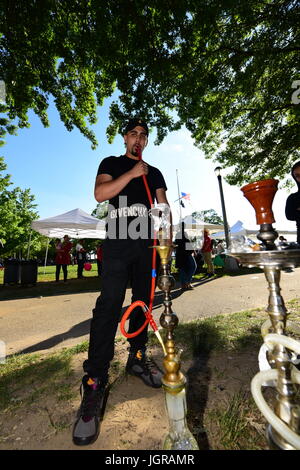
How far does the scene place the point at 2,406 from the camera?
184 cm

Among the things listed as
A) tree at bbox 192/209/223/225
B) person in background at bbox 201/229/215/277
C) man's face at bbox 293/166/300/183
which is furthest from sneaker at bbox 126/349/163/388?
tree at bbox 192/209/223/225

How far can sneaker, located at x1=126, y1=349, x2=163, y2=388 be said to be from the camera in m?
2.02

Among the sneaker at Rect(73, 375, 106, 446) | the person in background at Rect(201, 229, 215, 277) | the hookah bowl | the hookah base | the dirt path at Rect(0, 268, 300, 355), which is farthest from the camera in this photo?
the person in background at Rect(201, 229, 215, 277)

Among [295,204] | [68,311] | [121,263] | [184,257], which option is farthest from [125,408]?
[184,257]

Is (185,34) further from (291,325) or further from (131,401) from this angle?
(131,401)

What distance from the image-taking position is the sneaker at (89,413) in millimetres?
1422

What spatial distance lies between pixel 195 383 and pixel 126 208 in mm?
1747

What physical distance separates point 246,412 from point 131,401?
2.96 feet

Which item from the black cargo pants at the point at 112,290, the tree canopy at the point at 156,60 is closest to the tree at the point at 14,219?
the tree canopy at the point at 156,60

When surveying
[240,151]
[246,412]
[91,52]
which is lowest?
[246,412]

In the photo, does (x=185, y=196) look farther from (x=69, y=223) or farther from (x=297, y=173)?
(x=297, y=173)

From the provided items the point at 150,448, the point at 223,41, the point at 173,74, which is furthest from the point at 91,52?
the point at 150,448

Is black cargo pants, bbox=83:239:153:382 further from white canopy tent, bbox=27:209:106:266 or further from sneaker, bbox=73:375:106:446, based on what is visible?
white canopy tent, bbox=27:209:106:266

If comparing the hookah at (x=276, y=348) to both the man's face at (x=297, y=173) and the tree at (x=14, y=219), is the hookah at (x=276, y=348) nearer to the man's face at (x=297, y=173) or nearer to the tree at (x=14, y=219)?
the man's face at (x=297, y=173)
